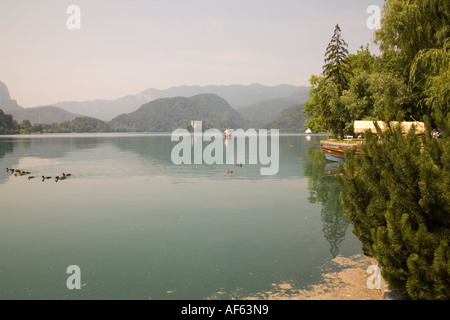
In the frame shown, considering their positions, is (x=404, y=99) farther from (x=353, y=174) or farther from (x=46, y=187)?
(x=46, y=187)

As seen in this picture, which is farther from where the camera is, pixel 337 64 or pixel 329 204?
pixel 337 64

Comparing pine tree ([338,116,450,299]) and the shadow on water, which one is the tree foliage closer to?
pine tree ([338,116,450,299])

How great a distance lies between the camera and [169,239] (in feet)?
43.8

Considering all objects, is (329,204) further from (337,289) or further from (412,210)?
(412,210)

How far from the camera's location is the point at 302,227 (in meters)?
14.7

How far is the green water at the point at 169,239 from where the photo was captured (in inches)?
367

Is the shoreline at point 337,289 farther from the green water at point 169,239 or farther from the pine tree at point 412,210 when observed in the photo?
the pine tree at point 412,210

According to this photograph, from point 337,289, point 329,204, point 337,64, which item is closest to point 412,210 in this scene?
point 337,289

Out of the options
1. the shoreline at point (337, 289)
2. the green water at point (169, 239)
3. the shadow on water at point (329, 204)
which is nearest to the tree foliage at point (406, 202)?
the shoreline at point (337, 289)

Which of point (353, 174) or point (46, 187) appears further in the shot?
point (46, 187)

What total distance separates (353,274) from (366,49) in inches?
2365

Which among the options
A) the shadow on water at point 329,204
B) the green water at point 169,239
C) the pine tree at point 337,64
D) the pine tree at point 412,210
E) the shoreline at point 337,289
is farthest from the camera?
the pine tree at point 337,64

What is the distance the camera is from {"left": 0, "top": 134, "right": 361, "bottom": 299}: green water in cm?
933
